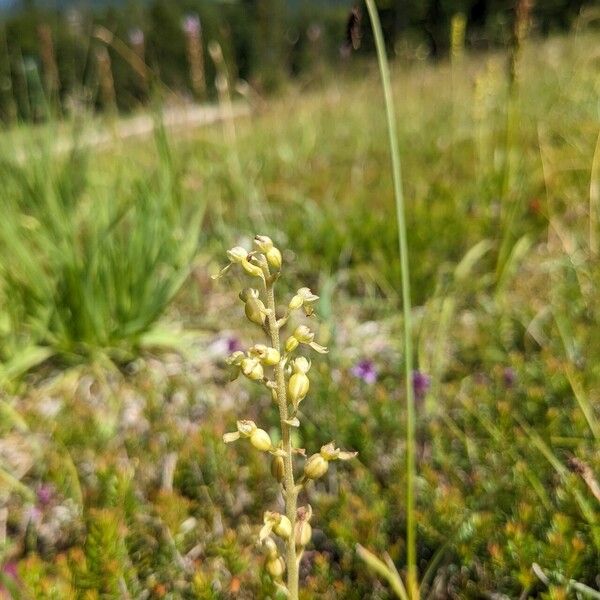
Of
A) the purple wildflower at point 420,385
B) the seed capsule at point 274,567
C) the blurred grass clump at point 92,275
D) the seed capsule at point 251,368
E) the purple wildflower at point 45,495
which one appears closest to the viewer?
the seed capsule at point 251,368

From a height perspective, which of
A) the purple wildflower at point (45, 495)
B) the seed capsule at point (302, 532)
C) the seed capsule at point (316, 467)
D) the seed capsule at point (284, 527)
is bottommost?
the purple wildflower at point (45, 495)

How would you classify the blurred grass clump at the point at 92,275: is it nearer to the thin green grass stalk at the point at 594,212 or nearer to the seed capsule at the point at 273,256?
the seed capsule at the point at 273,256

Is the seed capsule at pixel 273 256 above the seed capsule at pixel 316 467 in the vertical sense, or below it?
above

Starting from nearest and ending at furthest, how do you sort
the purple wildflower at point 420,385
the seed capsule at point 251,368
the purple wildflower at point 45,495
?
the seed capsule at point 251,368
the purple wildflower at point 45,495
the purple wildflower at point 420,385

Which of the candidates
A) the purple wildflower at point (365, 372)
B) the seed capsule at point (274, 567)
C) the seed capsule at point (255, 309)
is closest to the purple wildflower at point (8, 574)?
the seed capsule at point (274, 567)

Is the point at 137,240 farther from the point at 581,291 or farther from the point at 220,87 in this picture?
the point at 581,291

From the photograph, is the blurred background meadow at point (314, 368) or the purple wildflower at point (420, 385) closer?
the blurred background meadow at point (314, 368)

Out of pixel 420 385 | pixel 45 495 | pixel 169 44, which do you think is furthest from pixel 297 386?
pixel 169 44

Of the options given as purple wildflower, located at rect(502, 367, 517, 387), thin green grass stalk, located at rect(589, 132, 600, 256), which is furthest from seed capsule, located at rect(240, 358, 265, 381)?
thin green grass stalk, located at rect(589, 132, 600, 256)
